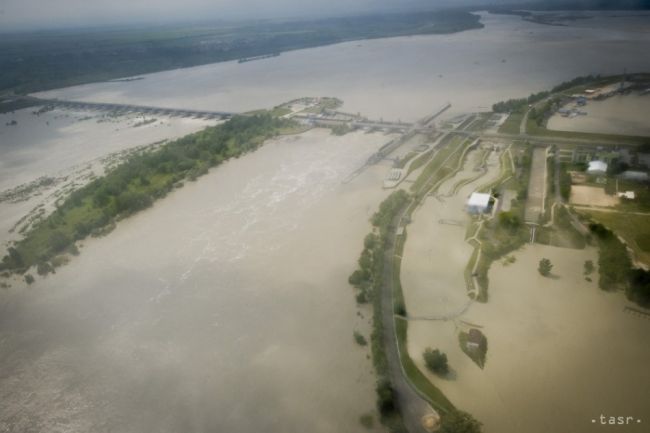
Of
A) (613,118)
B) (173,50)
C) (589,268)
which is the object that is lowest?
(589,268)

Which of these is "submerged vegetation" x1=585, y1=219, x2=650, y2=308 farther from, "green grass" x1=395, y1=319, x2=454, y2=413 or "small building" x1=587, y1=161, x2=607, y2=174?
"green grass" x1=395, y1=319, x2=454, y2=413

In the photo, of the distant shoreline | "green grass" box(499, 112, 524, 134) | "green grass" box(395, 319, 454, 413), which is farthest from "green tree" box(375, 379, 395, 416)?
the distant shoreline

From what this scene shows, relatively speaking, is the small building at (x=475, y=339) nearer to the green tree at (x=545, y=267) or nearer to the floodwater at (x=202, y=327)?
the floodwater at (x=202, y=327)

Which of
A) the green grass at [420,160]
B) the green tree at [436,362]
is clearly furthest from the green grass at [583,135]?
the green tree at [436,362]

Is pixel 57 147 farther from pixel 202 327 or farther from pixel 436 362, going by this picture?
pixel 436 362

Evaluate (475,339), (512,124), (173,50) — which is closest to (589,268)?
(475,339)

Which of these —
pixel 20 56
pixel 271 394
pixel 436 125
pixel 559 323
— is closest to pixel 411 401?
pixel 271 394
